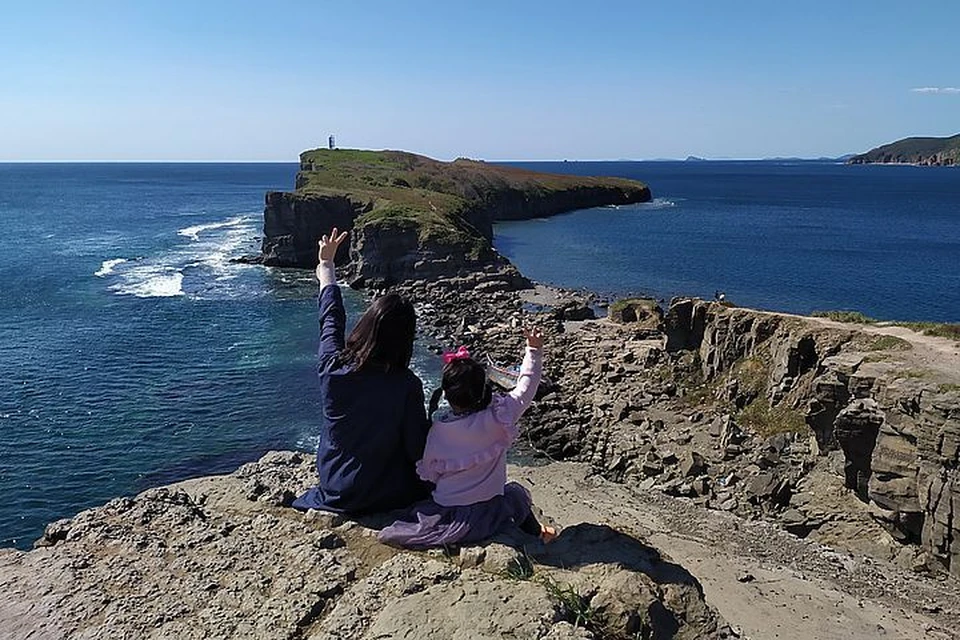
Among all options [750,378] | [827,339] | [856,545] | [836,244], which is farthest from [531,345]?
[836,244]

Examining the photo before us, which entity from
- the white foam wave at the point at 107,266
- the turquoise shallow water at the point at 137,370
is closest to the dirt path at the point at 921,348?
the turquoise shallow water at the point at 137,370

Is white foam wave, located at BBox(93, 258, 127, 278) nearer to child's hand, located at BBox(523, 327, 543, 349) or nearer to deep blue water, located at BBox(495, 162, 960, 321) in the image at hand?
deep blue water, located at BBox(495, 162, 960, 321)

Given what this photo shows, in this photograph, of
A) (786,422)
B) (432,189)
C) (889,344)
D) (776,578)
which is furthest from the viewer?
(432,189)

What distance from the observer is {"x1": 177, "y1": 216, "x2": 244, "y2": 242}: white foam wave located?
10265cm

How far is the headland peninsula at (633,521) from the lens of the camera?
7195 mm

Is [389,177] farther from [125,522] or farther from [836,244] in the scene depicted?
[125,522]

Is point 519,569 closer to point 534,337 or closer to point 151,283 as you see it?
point 534,337

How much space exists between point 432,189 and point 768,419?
3410 inches

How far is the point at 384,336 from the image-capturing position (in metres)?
7.57

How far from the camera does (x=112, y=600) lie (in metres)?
7.49

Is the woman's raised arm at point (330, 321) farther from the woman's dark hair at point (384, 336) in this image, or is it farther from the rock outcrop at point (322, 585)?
the rock outcrop at point (322, 585)

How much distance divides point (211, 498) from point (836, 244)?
96.4 meters

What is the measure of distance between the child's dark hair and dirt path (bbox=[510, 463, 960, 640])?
9017 mm

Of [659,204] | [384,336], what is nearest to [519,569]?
[384,336]
